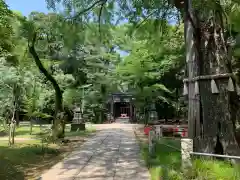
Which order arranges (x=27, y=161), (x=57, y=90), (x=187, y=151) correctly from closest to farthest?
(x=187, y=151) → (x=27, y=161) → (x=57, y=90)

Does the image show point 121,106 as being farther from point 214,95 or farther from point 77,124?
point 214,95

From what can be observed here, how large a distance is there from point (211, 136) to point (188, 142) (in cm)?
152

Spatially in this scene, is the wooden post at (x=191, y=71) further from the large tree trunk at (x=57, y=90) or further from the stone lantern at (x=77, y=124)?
the stone lantern at (x=77, y=124)

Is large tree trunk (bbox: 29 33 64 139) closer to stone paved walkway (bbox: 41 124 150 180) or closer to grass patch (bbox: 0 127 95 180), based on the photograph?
grass patch (bbox: 0 127 95 180)

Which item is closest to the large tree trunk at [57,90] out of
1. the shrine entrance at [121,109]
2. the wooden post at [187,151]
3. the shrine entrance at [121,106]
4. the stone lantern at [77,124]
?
the stone lantern at [77,124]

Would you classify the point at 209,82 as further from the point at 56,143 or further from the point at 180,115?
the point at 180,115

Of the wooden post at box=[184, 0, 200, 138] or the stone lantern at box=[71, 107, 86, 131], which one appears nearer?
the wooden post at box=[184, 0, 200, 138]

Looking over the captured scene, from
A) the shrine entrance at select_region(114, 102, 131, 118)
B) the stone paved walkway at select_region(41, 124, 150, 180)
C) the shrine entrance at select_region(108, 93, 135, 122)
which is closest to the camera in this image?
the stone paved walkway at select_region(41, 124, 150, 180)

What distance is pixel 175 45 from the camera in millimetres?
18047

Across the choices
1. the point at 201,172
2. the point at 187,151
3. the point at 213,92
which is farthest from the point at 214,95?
the point at 201,172

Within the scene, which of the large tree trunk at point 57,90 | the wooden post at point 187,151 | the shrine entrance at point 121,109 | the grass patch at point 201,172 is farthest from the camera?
the shrine entrance at point 121,109

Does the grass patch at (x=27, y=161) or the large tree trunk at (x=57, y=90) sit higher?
the large tree trunk at (x=57, y=90)

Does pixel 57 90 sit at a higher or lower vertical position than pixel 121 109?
higher

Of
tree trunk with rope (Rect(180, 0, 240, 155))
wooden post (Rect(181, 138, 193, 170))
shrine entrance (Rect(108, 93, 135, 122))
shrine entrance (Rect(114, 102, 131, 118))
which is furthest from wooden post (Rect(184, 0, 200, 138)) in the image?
shrine entrance (Rect(114, 102, 131, 118))
